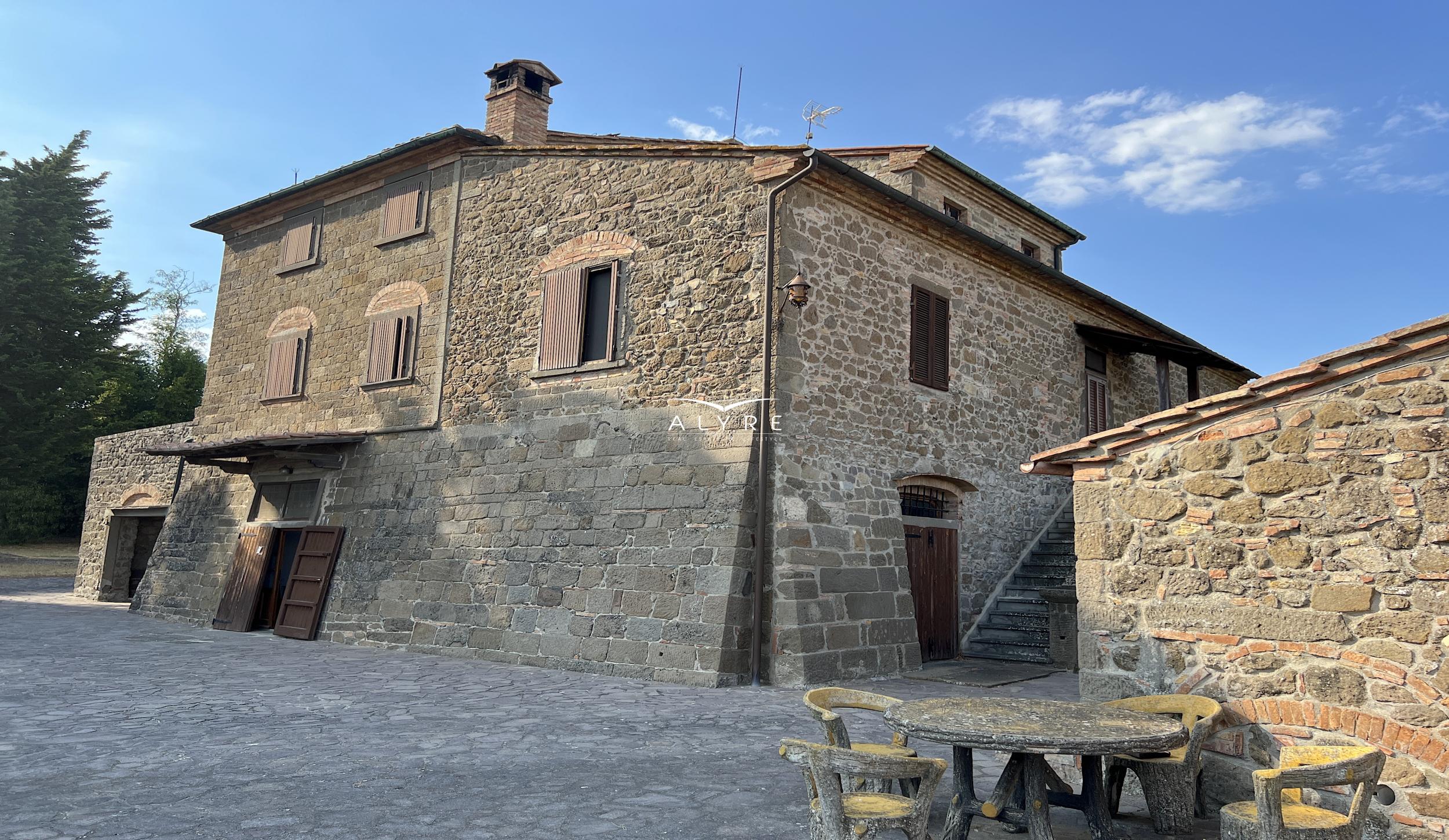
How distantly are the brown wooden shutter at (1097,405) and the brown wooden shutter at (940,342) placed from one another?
3871 millimetres

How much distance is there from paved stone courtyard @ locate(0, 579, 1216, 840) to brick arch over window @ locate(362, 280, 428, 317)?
17.4 ft

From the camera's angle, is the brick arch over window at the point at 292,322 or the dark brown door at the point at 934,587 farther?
the brick arch over window at the point at 292,322

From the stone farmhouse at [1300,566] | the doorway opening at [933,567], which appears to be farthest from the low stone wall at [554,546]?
the stone farmhouse at [1300,566]

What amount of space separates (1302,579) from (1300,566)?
0.06 metres

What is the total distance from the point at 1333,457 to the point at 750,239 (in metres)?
6.09

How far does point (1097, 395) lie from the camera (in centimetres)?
1435

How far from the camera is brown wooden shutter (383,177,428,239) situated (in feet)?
43.0

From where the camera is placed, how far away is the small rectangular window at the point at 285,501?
44.2 feet

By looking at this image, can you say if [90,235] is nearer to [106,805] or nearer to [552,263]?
[552,263]

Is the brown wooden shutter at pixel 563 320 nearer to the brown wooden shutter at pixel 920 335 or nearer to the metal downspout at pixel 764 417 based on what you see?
the metal downspout at pixel 764 417

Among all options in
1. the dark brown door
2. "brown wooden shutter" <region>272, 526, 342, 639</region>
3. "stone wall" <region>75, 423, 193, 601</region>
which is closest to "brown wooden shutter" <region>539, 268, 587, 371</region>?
"brown wooden shutter" <region>272, 526, 342, 639</region>

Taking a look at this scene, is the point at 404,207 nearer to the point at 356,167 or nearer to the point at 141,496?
the point at 356,167

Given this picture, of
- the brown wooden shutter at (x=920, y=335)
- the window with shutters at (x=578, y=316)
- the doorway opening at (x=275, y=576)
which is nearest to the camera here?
the window with shutters at (x=578, y=316)

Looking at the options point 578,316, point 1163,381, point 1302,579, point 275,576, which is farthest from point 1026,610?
point 275,576
